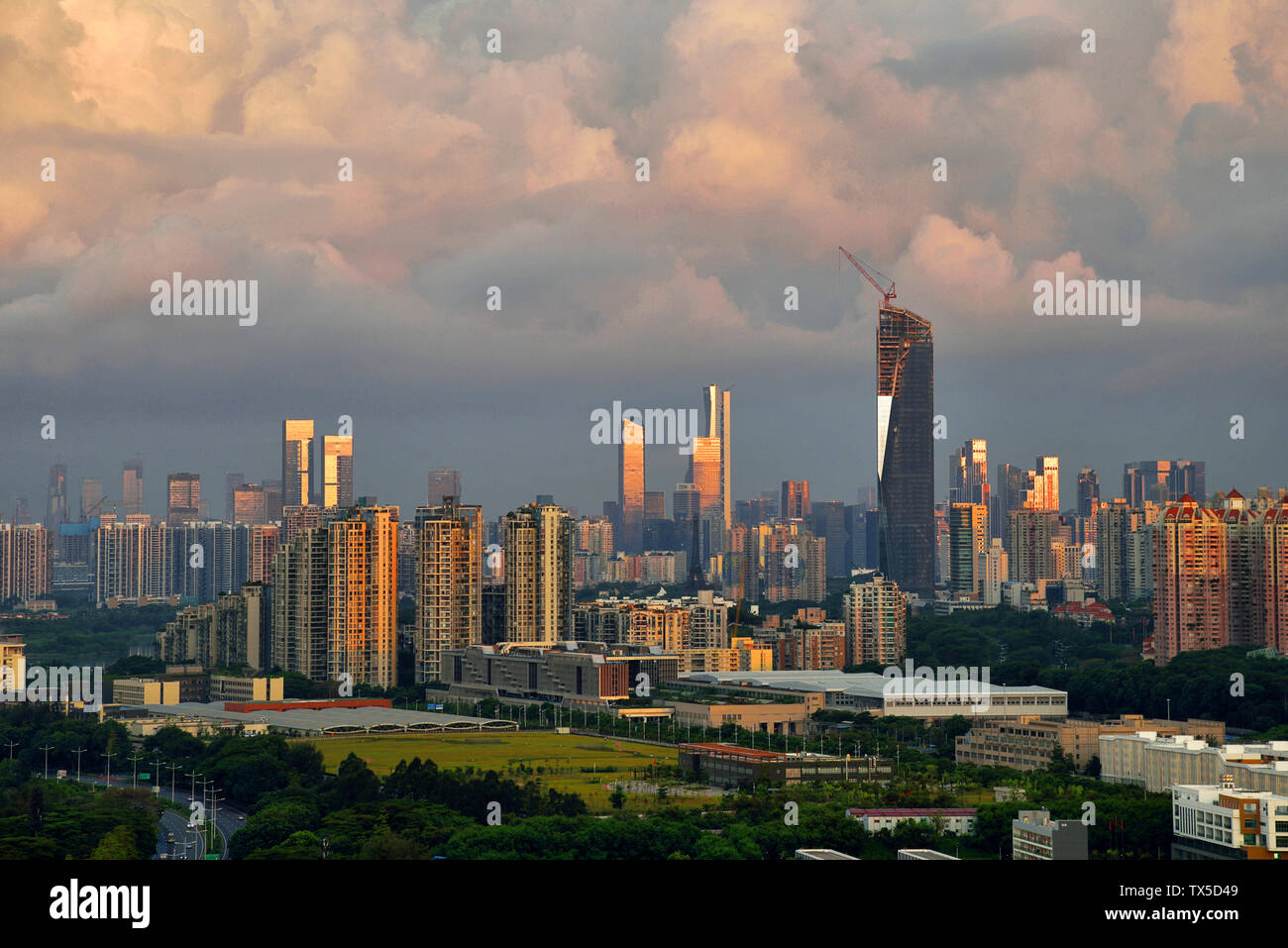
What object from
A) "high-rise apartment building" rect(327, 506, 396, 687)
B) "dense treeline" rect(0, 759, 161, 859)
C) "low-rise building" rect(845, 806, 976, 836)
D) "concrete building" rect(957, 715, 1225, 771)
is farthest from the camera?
"high-rise apartment building" rect(327, 506, 396, 687)

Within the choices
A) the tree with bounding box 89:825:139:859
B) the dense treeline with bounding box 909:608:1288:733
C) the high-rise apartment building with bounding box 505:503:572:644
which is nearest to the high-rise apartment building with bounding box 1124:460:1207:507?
the dense treeline with bounding box 909:608:1288:733

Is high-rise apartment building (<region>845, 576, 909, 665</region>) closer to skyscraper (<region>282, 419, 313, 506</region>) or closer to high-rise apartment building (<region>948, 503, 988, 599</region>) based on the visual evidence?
high-rise apartment building (<region>948, 503, 988, 599</region>)

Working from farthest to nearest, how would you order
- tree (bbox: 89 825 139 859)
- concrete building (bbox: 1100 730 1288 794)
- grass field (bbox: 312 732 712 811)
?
grass field (bbox: 312 732 712 811) < concrete building (bbox: 1100 730 1288 794) < tree (bbox: 89 825 139 859)

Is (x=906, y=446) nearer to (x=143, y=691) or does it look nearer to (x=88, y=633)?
(x=88, y=633)

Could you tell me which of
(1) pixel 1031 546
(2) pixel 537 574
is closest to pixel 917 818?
(2) pixel 537 574

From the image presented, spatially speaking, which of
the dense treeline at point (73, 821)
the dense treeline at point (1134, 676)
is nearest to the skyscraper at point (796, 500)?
the dense treeline at point (1134, 676)

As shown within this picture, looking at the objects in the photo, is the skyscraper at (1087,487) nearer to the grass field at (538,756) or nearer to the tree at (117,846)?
the grass field at (538,756)
